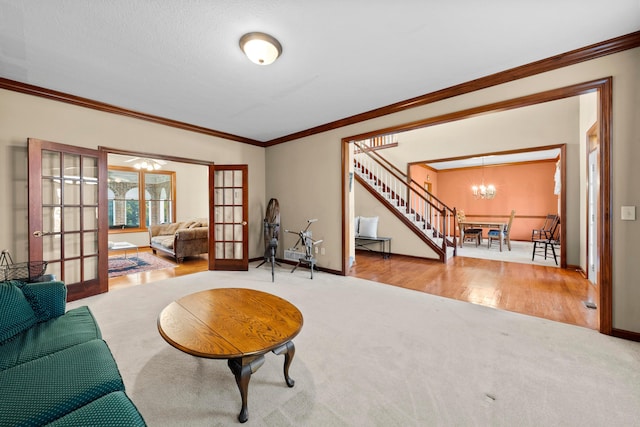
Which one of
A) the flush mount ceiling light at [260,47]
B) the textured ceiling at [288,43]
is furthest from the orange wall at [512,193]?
the flush mount ceiling light at [260,47]

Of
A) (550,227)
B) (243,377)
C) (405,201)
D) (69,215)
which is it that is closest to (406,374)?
(243,377)

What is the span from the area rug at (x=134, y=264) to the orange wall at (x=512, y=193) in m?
9.79

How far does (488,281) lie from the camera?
4.03 m

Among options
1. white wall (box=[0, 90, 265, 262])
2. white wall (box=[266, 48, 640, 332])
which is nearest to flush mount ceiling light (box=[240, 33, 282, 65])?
white wall (box=[266, 48, 640, 332])

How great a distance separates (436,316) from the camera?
2777mm

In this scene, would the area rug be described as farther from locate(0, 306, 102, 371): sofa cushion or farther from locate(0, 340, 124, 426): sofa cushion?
locate(0, 340, 124, 426): sofa cushion

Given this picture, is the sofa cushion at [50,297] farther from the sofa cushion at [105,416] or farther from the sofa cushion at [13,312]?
the sofa cushion at [105,416]

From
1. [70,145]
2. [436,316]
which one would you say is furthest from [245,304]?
[70,145]

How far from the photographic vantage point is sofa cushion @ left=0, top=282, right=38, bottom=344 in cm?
153

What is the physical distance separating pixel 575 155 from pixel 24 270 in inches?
336

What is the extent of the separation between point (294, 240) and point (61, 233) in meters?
3.46

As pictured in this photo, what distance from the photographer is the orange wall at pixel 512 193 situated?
8359 millimetres

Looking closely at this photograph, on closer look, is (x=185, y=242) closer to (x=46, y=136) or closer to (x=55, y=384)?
(x=46, y=136)

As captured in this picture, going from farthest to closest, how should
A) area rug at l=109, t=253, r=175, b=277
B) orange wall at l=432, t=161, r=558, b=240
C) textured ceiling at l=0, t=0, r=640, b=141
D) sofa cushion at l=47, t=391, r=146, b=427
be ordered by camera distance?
orange wall at l=432, t=161, r=558, b=240 → area rug at l=109, t=253, r=175, b=277 → textured ceiling at l=0, t=0, r=640, b=141 → sofa cushion at l=47, t=391, r=146, b=427
